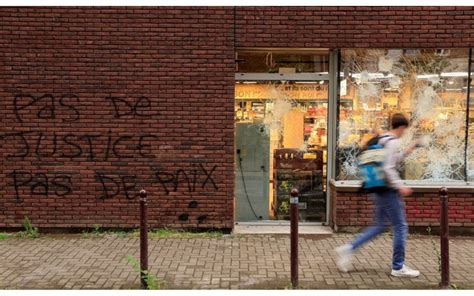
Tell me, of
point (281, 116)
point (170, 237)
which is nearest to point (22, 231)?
point (170, 237)

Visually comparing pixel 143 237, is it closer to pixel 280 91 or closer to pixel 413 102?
pixel 280 91

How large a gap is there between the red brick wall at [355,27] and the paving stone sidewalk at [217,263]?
113 inches

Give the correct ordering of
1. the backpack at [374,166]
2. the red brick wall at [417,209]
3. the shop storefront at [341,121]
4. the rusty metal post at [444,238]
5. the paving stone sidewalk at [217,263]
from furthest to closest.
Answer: the shop storefront at [341,121]
the red brick wall at [417,209]
the backpack at [374,166]
the paving stone sidewalk at [217,263]
the rusty metal post at [444,238]

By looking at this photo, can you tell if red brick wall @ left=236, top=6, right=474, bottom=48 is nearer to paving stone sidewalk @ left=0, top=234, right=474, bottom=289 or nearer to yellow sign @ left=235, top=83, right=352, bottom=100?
yellow sign @ left=235, top=83, right=352, bottom=100

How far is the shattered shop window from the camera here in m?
7.91

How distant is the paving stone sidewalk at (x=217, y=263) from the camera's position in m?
5.55

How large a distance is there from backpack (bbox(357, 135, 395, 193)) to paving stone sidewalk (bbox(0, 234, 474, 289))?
997 millimetres

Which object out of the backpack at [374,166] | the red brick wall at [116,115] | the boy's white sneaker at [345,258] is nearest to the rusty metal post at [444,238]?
the backpack at [374,166]

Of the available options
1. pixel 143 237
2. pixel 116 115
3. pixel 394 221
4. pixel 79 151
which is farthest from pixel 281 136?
pixel 143 237

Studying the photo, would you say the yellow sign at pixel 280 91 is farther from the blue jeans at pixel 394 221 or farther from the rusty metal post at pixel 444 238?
the rusty metal post at pixel 444 238

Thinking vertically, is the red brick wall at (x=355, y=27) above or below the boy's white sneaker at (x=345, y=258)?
above

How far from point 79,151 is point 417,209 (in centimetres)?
514

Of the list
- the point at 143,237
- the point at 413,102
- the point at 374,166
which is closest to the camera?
the point at 143,237

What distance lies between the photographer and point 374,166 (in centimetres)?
569
